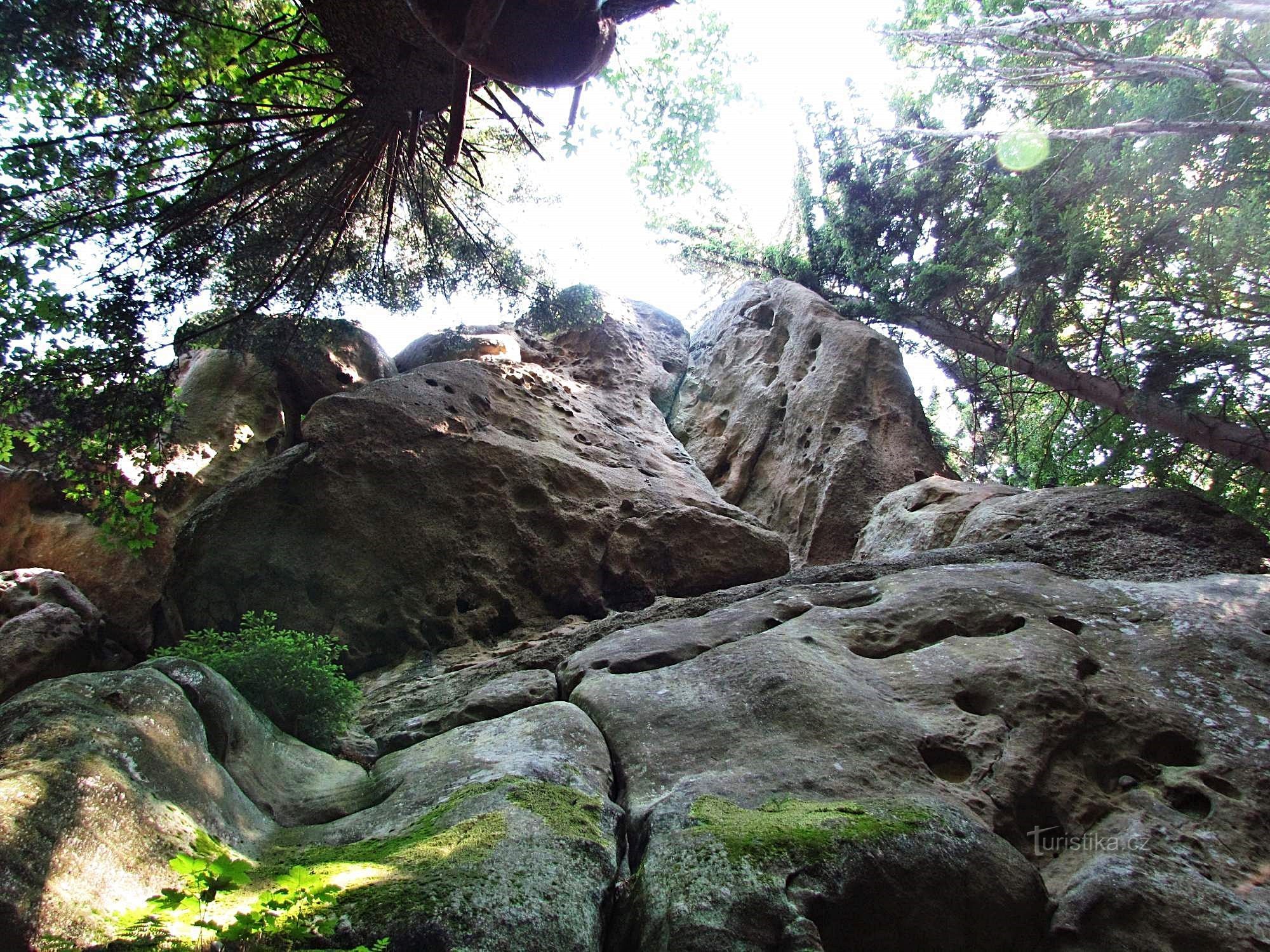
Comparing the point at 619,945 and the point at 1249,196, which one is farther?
the point at 1249,196

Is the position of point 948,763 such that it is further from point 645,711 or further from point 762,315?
point 762,315

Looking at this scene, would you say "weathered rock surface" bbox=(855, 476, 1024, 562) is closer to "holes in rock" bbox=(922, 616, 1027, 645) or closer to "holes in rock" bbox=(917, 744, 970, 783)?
"holes in rock" bbox=(922, 616, 1027, 645)

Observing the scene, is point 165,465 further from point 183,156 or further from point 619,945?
point 619,945

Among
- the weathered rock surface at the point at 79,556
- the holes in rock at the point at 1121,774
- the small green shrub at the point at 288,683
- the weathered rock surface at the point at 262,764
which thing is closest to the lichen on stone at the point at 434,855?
the weathered rock surface at the point at 262,764

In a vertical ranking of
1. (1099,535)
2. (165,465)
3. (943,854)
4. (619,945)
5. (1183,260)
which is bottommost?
(619,945)

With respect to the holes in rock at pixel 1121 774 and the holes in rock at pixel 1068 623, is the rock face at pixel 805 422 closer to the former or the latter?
the holes in rock at pixel 1068 623

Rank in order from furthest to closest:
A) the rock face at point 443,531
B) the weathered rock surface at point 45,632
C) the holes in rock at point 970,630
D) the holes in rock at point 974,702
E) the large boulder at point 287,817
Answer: the rock face at point 443,531, the weathered rock surface at point 45,632, the holes in rock at point 970,630, the holes in rock at point 974,702, the large boulder at point 287,817

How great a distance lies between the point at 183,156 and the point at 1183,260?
12.1 m

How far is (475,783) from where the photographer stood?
4.57m

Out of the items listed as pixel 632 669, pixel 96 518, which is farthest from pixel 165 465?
pixel 632 669

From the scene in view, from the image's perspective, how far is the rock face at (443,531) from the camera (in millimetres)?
7988

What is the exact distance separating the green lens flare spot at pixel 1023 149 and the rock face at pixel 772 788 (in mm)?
8108

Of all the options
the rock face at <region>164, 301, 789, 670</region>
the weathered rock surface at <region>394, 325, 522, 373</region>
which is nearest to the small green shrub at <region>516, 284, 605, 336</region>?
the rock face at <region>164, 301, 789, 670</region>

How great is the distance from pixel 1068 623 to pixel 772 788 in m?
2.92
